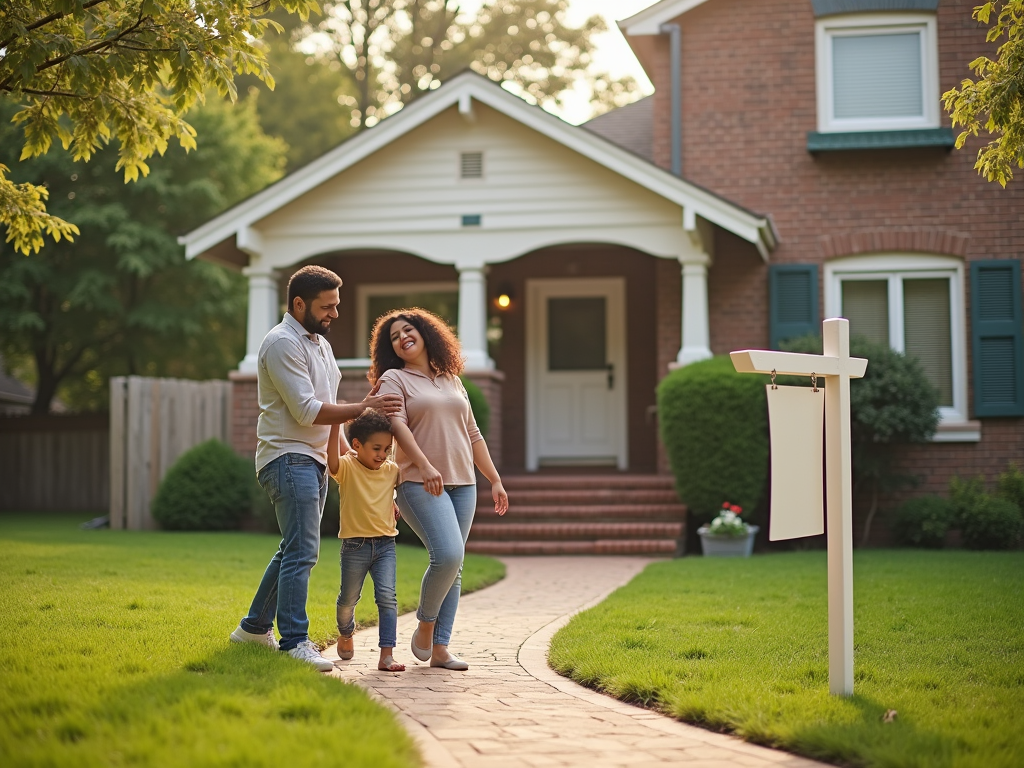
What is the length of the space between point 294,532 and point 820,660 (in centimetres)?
258

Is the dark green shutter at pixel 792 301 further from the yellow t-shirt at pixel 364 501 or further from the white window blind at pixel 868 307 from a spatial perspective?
the yellow t-shirt at pixel 364 501

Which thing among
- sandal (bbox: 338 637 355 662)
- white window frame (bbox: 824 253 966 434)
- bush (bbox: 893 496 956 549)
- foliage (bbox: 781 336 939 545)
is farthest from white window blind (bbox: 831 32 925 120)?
sandal (bbox: 338 637 355 662)

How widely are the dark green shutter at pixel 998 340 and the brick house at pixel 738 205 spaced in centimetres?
2

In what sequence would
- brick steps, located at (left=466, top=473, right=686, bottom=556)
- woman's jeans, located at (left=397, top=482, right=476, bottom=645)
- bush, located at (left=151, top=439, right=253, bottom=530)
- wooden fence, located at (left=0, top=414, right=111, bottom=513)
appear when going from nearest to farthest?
woman's jeans, located at (left=397, top=482, right=476, bottom=645), brick steps, located at (left=466, top=473, right=686, bottom=556), bush, located at (left=151, top=439, right=253, bottom=530), wooden fence, located at (left=0, top=414, right=111, bottom=513)

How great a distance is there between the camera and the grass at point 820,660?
396 centimetres

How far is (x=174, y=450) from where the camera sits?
1342 cm

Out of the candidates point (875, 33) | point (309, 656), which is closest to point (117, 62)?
point (309, 656)

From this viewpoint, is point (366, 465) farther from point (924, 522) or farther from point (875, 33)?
point (875, 33)

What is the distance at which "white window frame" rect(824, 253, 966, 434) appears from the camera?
40.9 feet

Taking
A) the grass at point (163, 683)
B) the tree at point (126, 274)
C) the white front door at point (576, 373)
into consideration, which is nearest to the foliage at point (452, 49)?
the tree at point (126, 274)

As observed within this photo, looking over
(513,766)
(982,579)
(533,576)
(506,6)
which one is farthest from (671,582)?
(506,6)

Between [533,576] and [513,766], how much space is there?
5.76m

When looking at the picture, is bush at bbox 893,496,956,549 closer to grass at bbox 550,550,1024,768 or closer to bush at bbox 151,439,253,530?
grass at bbox 550,550,1024,768

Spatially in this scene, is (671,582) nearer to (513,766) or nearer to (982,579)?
(982,579)
